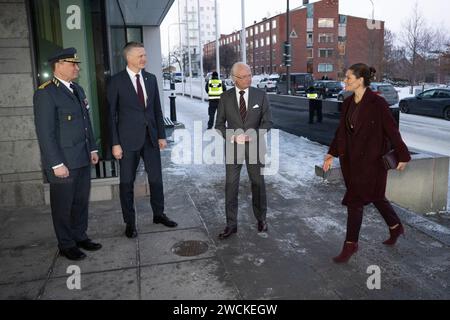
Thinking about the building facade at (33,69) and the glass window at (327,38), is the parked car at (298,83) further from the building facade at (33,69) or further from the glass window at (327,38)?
the glass window at (327,38)

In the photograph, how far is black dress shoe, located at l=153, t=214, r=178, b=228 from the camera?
486 cm

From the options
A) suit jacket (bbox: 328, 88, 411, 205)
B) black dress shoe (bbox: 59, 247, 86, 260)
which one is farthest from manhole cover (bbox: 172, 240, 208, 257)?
suit jacket (bbox: 328, 88, 411, 205)

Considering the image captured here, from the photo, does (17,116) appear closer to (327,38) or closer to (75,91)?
(75,91)

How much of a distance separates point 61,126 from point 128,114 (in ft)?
2.52

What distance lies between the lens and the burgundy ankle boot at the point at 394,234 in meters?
4.14

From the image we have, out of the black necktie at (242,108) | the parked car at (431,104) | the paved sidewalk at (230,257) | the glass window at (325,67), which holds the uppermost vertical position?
the glass window at (325,67)

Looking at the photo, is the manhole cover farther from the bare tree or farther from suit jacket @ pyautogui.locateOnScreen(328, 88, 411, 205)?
the bare tree

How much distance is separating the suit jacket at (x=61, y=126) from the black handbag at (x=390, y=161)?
2.88 m

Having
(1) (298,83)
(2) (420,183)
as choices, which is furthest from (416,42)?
(2) (420,183)

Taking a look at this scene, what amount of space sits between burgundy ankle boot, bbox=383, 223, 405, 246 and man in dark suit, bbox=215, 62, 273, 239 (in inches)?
56.6

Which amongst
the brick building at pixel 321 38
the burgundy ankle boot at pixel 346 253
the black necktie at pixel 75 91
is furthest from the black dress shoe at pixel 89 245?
the brick building at pixel 321 38

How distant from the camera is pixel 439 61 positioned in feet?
155

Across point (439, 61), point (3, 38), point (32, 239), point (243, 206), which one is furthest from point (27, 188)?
point (439, 61)

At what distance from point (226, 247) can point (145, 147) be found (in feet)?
4.76
